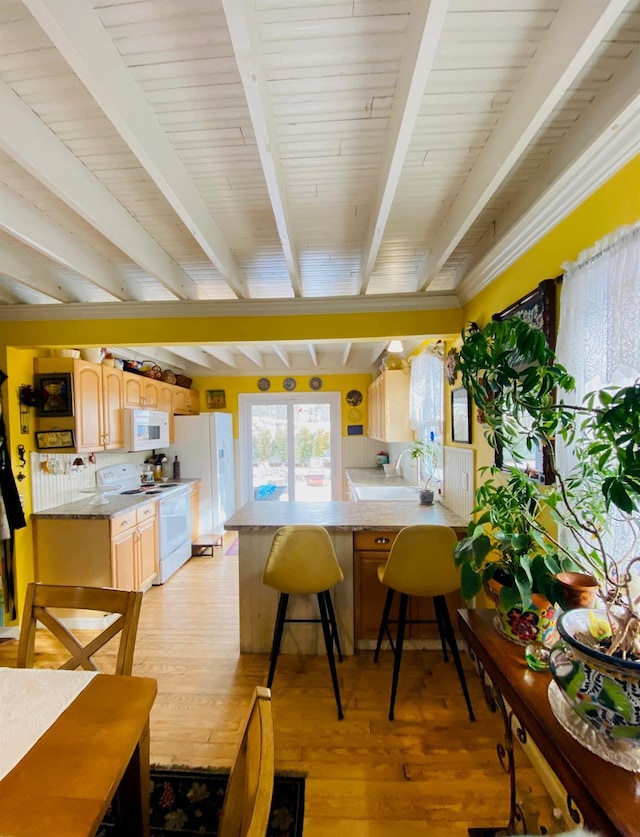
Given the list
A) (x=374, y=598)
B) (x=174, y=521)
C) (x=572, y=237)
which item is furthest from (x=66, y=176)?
(x=174, y=521)

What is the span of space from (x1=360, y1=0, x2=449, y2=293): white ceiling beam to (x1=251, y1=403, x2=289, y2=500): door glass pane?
4.30 meters

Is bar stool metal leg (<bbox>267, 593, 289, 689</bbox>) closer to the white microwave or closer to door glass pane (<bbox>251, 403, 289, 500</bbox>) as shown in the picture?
the white microwave

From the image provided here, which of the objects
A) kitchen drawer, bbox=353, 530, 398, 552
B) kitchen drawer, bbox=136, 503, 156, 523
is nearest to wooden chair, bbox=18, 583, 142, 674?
kitchen drawer, bbox=353, 530, 398, 552

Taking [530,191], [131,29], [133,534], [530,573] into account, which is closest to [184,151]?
[131,29]

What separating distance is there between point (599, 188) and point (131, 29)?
145 cm

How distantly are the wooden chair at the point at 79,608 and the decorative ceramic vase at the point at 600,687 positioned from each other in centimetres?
141

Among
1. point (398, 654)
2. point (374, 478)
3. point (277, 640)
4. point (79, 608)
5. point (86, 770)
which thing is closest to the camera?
point (86, 770)

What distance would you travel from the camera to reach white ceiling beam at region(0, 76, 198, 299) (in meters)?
1.07

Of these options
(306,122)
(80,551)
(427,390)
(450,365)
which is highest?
(306,122)

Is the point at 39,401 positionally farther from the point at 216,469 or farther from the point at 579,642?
the point at 579,642

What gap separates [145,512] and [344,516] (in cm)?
206

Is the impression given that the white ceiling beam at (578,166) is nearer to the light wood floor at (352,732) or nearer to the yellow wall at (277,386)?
the light wood floor at (352,732)

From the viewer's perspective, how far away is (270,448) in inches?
220

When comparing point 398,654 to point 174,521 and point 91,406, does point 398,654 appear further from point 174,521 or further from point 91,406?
point 91,406
